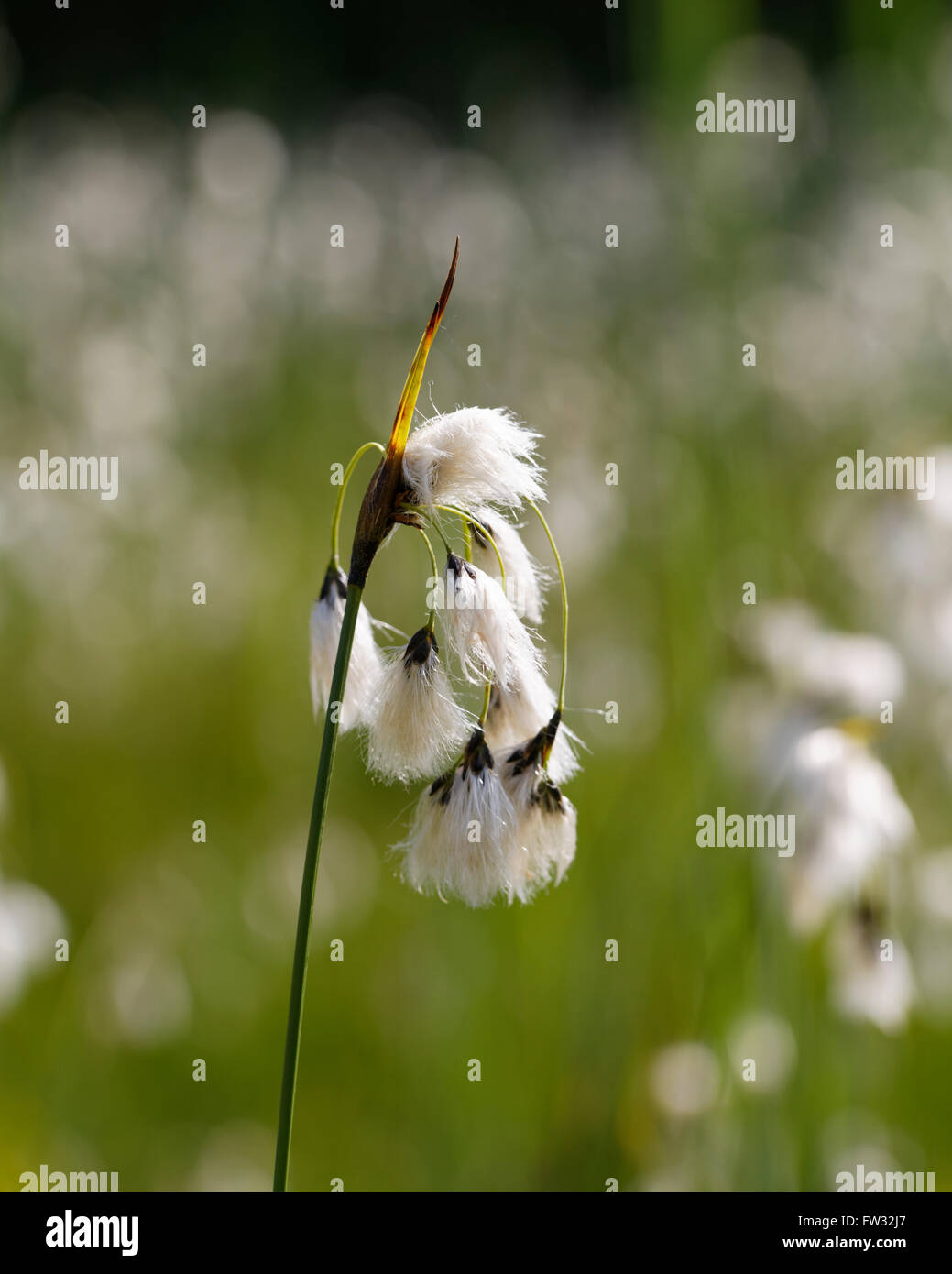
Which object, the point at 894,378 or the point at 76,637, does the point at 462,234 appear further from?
the point at 76,637

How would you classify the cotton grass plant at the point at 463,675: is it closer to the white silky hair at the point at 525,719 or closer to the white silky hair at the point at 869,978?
the white silky hair at the point at 525,719

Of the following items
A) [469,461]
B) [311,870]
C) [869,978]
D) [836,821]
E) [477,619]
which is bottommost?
[869,978]

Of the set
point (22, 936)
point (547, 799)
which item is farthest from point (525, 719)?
point (22, 936)

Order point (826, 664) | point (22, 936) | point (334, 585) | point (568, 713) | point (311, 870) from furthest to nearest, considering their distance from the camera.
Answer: point (568, 713) → point (22, 936) → point (826, 664) → point (334, 585) → point (311, 870)

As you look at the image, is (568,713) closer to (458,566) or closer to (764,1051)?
(764,1051)

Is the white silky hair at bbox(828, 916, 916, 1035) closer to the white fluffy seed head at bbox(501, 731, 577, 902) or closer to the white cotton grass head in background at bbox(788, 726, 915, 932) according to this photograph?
the white cotton grass head in background at bbox(788, 726, 915, 932)
